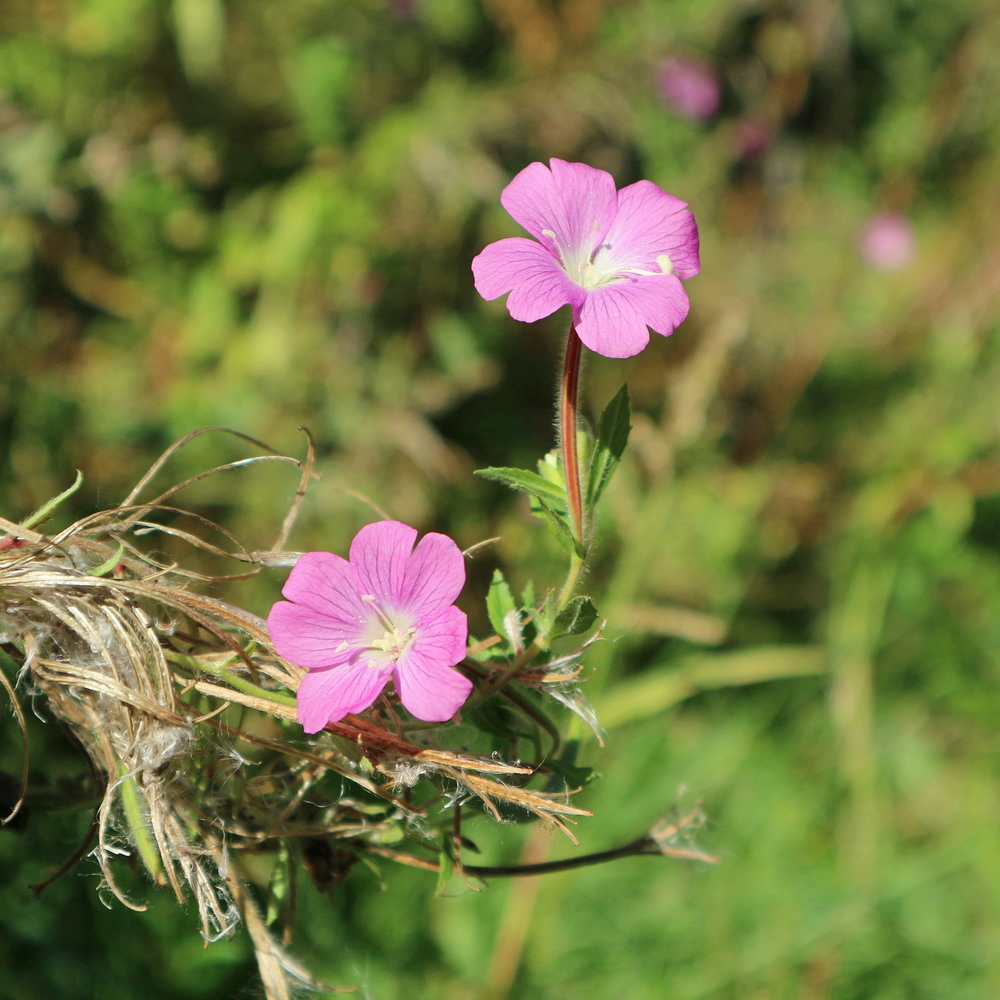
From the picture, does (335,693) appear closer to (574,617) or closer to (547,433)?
(574,617)

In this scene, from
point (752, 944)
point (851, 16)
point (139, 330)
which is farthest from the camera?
point (851, 16)

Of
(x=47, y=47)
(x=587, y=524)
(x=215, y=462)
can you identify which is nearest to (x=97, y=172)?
(x=47, y=47)

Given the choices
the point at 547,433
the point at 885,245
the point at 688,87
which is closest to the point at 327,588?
the point at 547,433

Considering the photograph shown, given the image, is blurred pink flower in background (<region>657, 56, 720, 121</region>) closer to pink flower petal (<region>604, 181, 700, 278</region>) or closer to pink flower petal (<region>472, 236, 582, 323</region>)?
pink flower petal (<region>604, 181, 700, 278</region>)

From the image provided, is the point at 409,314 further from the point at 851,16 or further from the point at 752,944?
the point at 851,16

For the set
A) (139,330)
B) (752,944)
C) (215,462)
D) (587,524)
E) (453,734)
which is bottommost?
(752,944)

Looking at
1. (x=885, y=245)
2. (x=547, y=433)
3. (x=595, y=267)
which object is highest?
(x=595, y=267)
